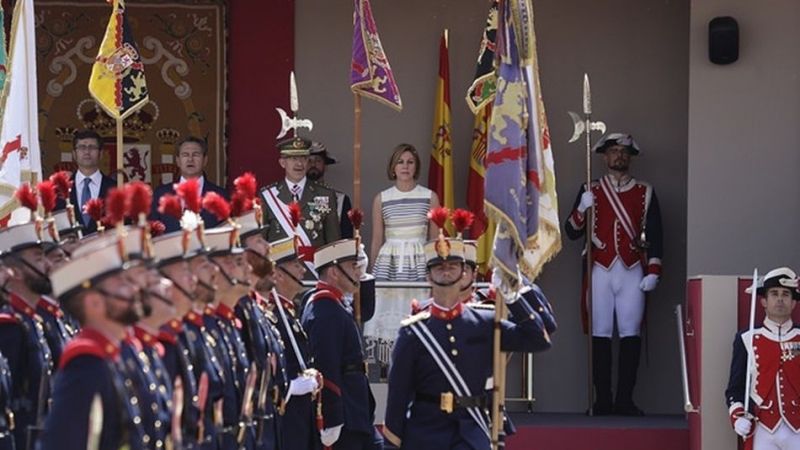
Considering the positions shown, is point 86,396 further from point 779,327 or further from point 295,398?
point 779,327

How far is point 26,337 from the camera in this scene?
831cm

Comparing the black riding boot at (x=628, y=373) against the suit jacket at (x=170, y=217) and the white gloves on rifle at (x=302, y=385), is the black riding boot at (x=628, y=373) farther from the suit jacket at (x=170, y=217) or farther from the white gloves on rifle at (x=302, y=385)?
the white gloves on rifle at (x=302, y=385)

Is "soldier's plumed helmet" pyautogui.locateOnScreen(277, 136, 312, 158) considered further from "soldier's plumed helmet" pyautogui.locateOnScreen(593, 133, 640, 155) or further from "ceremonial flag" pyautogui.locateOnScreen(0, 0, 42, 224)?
"ceremonial flag" pyautogui.locateOnScreen(0, 0, 42, 224)

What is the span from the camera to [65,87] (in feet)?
48.6

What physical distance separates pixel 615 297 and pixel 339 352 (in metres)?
4.02

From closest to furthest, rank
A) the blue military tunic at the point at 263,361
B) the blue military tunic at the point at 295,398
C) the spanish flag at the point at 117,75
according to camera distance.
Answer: the blue military tunic at the point at 263,361
the blue military tunic at the point at 295,398
the spanish flag at the point at 117,75

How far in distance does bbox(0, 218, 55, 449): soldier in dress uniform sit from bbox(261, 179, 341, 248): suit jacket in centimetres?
515

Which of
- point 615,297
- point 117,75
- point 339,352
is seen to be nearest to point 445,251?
point 339,352

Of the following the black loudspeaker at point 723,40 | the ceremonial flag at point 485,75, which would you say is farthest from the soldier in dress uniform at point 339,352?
the black loudspeaker at point 723,40

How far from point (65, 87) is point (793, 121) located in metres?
5.53

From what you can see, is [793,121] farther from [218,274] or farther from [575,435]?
[218,274]

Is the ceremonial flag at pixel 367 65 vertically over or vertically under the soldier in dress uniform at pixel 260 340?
over

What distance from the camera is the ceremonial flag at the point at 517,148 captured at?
9.74m

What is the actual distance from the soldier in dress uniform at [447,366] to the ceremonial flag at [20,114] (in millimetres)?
2427
